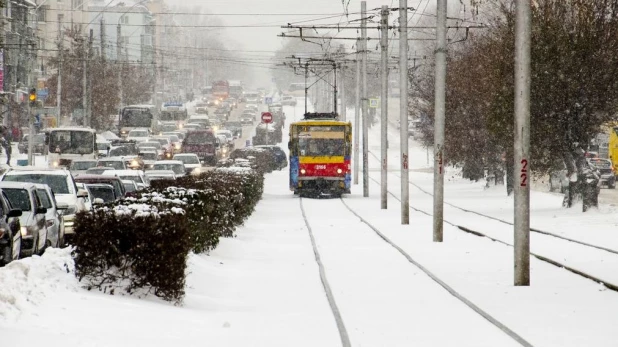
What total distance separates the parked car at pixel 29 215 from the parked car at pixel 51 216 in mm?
540

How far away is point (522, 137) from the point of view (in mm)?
18891

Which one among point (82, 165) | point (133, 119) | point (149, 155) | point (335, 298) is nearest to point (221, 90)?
point (133, 119)

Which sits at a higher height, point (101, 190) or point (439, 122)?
point (439, 122)

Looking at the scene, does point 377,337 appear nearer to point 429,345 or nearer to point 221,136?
point 429,345

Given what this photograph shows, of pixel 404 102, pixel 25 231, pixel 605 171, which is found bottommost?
pixel 605 171

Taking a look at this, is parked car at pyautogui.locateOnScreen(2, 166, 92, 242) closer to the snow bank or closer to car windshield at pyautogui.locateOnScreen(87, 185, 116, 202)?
car windshield at pyautogui.locateOnScreen(87, 185, 116, 202)

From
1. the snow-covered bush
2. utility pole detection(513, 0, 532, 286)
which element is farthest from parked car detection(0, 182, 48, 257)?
utility pole detection(513, 0, 532, 286)

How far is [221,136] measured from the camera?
4097 inches

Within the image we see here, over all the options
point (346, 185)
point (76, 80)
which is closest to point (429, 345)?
point (346, 185)

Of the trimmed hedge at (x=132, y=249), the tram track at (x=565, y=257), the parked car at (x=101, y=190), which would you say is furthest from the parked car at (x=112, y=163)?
the trimmed hedge at (x=132, y=249)

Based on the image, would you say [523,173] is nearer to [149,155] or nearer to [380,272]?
[380,272]

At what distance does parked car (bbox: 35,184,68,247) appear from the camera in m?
23.1

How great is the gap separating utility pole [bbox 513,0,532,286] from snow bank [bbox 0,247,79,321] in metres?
6.96

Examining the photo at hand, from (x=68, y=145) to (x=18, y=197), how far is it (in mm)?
40261
